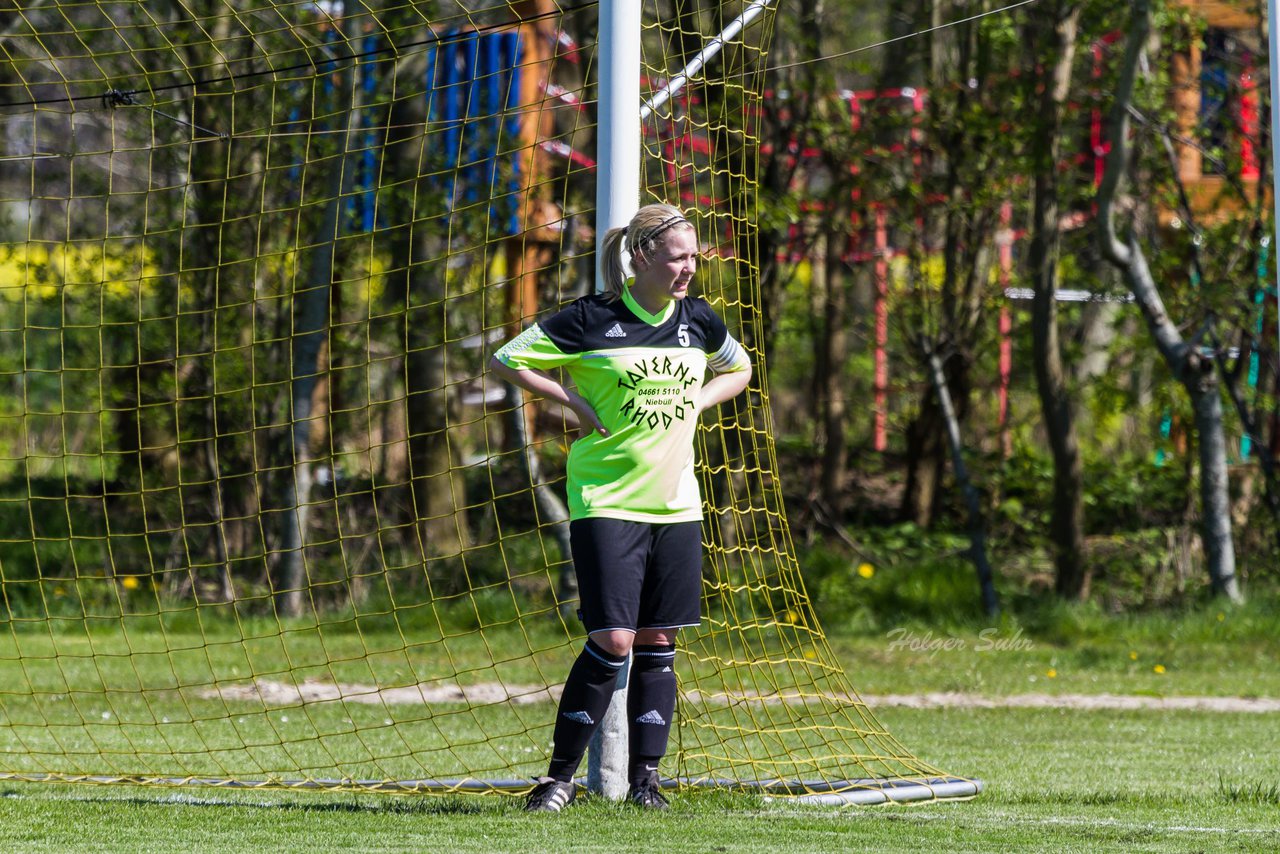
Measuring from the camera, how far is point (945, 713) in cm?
904

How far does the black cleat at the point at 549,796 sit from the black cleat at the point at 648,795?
202 millimetres

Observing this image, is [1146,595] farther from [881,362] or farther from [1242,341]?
[881,362]

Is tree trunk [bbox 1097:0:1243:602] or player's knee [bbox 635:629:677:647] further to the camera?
tree trunk [bbox 1097:0:1243:602]

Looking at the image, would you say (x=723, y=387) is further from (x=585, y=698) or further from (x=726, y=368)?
(x=585, y=698)

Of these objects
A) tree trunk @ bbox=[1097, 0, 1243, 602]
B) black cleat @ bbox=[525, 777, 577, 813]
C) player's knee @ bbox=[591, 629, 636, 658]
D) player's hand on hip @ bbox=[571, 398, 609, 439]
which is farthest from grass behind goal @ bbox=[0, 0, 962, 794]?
player's hand on hip @ bbox=[571, 398, 609, 439]

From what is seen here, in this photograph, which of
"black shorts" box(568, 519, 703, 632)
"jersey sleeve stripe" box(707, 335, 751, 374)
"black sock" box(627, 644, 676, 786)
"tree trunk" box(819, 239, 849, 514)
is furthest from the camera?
"tree trunk" box(819, 239, 849, 514)

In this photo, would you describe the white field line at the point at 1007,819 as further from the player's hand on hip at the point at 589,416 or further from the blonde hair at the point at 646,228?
the blonde hair at the point at 646,228

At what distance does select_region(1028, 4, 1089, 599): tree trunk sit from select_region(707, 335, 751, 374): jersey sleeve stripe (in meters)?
9.04

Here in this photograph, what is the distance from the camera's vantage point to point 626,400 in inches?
184

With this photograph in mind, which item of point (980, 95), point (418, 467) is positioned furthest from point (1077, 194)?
point (418, 467)

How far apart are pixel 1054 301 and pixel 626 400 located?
9.92 m

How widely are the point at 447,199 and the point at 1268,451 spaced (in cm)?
779

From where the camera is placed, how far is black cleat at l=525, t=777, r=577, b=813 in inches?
186

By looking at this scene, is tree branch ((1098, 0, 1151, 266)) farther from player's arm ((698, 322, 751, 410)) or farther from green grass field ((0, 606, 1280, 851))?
player's arm ((698, 322, 751, 410))
